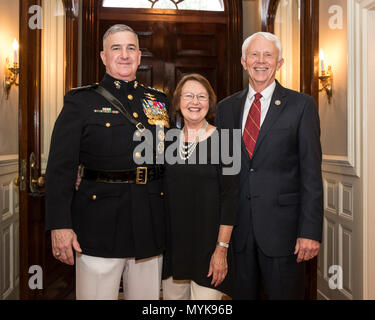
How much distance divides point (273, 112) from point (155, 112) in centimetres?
58

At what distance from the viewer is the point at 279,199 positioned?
1.81 metres

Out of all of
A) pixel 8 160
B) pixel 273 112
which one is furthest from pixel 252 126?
pixel 8 160

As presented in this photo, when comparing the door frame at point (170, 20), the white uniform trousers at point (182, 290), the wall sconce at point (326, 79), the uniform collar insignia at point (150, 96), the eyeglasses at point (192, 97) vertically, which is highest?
the door frame at point (170, 20)

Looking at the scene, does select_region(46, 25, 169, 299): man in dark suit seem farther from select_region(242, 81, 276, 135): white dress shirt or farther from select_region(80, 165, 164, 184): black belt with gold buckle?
select_region(242, 81, 276, 135): white dress shirt

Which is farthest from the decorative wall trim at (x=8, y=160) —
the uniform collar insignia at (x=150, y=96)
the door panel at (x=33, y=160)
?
the uniform collar insignia at (x=150, y=96)

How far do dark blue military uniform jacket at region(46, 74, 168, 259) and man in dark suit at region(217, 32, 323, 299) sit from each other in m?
0.44

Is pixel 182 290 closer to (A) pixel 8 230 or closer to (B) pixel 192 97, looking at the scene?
(B) pixel 192 97

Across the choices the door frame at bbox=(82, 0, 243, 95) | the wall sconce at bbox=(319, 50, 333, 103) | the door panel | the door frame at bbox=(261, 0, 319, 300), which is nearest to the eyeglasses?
the door panel

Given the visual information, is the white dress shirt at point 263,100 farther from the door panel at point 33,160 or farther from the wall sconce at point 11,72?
the wall sconce at point 11,72

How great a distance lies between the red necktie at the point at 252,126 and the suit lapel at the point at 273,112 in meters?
0.03

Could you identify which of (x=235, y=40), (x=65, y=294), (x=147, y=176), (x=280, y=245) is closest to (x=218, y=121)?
(x=147, y=176)

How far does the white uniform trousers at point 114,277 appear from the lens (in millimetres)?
1706

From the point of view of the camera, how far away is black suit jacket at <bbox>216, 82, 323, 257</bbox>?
179 cm

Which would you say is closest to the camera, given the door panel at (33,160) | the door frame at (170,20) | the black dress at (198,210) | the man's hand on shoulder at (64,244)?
the man's hand on shoulder at (64,244)
